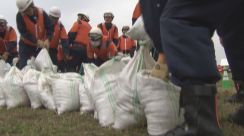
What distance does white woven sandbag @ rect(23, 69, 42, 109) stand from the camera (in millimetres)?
3939

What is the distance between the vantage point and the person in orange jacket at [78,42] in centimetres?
722

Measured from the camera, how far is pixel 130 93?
2289mm

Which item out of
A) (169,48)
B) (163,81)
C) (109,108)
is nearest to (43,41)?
(109,108)

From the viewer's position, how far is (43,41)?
4699mm

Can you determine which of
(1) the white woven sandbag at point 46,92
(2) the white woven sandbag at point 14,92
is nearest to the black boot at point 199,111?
(1) the white woven sandbag at point 46,92

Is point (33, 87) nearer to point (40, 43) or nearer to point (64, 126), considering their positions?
point (40, 43)

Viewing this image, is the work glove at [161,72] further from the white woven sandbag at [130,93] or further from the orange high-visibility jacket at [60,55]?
the orange high-visibility jacket at [60,55]

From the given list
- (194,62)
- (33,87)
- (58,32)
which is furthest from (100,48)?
(194,62)

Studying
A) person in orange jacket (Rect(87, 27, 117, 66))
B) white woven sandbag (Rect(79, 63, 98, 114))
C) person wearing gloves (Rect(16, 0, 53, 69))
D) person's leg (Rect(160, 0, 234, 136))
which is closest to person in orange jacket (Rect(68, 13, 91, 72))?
person in orange jacket (Rect(87, 27, 117, 66))

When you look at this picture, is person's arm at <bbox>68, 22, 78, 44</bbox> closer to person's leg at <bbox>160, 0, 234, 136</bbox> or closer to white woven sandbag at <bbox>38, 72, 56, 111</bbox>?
white woven sandbag at <bbox>38, 72, 56, 111</bbox>

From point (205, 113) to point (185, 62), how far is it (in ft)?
0.61

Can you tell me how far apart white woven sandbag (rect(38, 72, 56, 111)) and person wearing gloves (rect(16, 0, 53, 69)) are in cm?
72

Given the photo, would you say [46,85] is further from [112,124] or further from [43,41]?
[112,124]

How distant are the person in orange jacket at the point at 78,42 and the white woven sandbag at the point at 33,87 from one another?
304 centimetres
